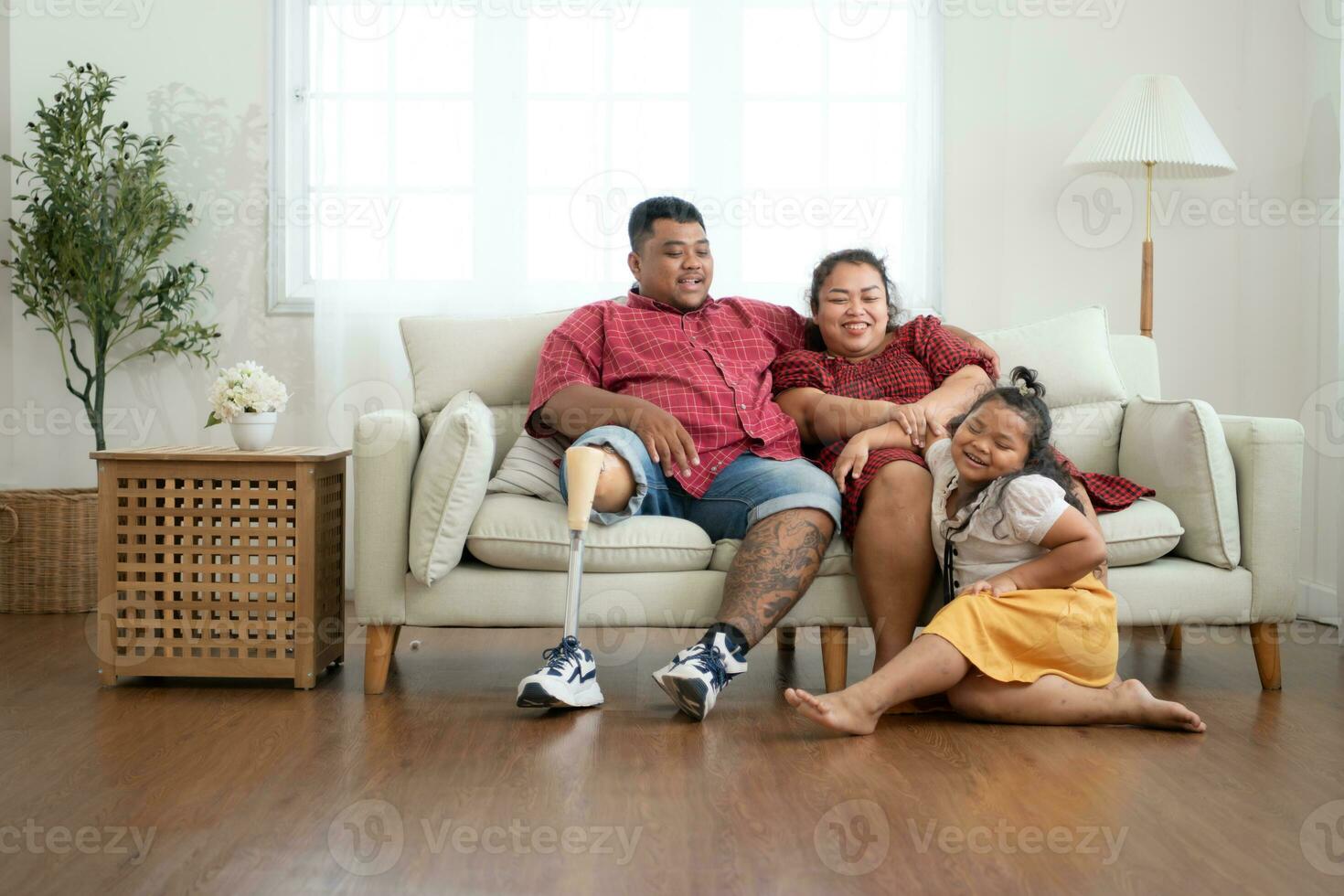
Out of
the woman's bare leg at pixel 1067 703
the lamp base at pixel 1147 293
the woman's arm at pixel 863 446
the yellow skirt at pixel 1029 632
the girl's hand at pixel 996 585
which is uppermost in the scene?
the lamp base at pixel 1147 293

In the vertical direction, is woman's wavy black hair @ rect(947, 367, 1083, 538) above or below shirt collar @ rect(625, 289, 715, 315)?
below

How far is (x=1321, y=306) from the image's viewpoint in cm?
326

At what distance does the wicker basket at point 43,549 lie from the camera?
324cm

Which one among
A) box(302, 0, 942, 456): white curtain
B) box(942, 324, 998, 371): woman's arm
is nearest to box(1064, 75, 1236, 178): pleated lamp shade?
box(302, 0, 942, 456): white curtain

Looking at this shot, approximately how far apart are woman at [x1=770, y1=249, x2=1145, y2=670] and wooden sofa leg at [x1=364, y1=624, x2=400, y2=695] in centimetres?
96

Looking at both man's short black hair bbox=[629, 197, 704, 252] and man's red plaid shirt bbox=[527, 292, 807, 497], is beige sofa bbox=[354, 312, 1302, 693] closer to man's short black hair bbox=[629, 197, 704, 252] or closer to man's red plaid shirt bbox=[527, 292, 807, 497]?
man's red plaid shirt bbox=[527, 292, 807, 497]

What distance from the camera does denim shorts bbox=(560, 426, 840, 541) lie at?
2.27 meters

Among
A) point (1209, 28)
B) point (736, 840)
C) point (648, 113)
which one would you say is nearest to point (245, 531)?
point (736, 840)

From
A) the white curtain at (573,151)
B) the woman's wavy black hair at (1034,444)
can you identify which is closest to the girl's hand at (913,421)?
the woman's wavy black hair at (1034,444)

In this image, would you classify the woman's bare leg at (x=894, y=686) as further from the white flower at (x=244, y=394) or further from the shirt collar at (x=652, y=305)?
the white flower at (x=244, y=394)

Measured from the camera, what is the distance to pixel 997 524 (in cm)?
207

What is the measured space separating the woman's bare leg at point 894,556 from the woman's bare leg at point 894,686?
189mm

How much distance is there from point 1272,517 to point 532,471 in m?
1.53

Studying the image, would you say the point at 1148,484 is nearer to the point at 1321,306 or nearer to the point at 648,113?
the point at 1321,306
